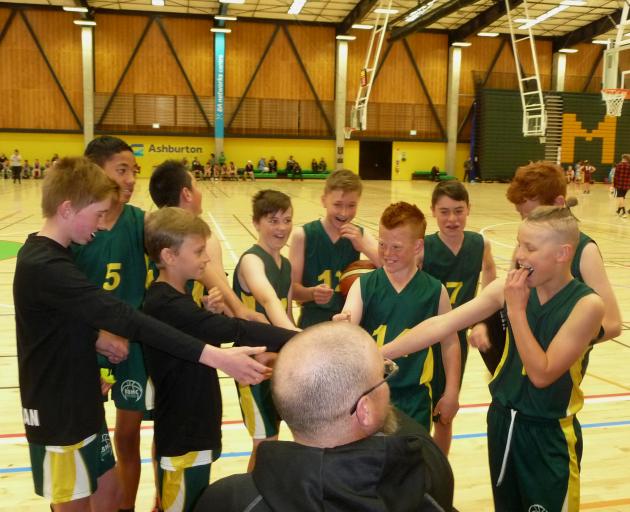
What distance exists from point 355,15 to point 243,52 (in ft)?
20.5

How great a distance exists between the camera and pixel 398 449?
1.35 meters

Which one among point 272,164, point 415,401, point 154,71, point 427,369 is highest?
point 154,71

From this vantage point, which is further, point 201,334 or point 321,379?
point 201,334

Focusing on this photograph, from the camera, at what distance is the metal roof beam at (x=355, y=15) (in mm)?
28606

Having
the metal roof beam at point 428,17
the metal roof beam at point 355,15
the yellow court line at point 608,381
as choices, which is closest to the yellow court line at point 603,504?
the yellow court line at point 608,381

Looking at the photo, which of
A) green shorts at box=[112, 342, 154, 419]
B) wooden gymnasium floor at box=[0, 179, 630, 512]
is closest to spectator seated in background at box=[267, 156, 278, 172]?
wooden gymnasium floor at box=[0, 179, 630, 512]

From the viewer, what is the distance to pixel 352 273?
3855 mm

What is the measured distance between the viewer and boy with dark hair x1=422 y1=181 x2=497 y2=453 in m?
3.82

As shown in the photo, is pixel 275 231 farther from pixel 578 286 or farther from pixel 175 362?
pixel 578 286

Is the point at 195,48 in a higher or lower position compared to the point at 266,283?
higher

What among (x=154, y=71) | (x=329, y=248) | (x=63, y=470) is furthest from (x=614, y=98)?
(x=154, y=71)

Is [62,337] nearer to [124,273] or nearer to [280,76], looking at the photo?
[124,273]

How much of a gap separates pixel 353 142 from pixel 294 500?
112ft

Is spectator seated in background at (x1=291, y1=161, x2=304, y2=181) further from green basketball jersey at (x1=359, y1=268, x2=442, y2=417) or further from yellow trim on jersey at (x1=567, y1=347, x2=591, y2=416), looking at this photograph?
yellow trim on jersey at (x1=567, y1=347, x2=591, y2=416)
